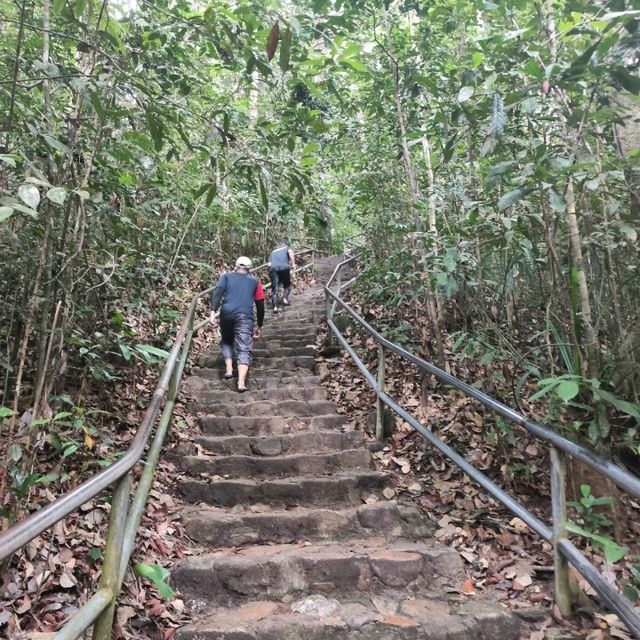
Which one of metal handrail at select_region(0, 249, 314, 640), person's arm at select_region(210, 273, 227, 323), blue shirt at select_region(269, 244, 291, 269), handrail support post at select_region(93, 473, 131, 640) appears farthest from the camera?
blue shirt at select_region(269, 244, 291, 269)

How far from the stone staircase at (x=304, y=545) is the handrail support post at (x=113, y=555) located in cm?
59

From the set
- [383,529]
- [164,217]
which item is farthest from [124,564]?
[164,217]

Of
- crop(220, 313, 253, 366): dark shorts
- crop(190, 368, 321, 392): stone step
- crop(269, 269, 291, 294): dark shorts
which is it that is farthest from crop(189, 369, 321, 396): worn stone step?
crop(269, 269, 291, 294): dark shorts

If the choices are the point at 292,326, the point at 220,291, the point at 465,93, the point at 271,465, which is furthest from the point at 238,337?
the point at 465,93

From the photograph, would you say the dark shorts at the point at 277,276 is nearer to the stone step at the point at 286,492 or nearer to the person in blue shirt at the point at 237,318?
the person in blue shirt at the point at 237,318

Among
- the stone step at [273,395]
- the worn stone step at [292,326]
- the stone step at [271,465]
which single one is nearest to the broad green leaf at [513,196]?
the stone step at [271,465]

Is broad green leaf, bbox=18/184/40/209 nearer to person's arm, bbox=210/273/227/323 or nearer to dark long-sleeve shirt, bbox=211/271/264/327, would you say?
dark long-sleeve shirt, bbox=211/271/264/327

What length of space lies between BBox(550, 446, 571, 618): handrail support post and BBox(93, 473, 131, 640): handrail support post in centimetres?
170

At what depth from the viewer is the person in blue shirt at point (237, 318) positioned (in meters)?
5.55

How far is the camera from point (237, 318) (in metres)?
5.66

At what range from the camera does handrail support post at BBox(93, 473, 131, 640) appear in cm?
166

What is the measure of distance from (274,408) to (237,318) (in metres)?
1.38

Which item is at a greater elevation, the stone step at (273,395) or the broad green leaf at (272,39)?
the broad green leaf at (272,39)

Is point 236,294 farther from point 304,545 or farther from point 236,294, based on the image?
point 304,545
